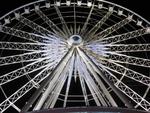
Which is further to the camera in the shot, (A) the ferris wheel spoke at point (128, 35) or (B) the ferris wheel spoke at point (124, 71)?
(A) the ferris wheel spoke at point (128, 35)

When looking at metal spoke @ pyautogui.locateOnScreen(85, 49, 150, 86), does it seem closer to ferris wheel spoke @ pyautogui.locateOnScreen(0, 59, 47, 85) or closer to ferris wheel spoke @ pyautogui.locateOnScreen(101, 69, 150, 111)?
ferris wheel spoke @ pyautogui.locateOnScreen(101, 69, 150, 111)

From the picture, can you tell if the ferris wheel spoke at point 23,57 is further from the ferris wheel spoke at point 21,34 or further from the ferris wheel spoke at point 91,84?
the ferris wheel spoke at point 91,84

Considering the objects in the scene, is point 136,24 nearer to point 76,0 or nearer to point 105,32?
point 105,32

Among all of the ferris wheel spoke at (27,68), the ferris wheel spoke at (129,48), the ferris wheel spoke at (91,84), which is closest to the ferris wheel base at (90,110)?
the ferris wheel spoke at (91,84)

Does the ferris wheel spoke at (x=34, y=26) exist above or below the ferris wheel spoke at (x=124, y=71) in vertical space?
above

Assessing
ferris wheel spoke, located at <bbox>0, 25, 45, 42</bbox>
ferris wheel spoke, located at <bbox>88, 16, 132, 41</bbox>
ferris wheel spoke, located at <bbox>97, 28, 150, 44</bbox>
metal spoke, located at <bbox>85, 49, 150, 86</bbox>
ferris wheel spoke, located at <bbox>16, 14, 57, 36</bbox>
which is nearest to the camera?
metal spoke, located at <bbox>85, 49, 150, 86</bbox>

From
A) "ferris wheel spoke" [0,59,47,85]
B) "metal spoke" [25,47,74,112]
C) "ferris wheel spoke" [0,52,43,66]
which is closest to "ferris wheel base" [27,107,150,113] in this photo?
"metal spoke" [25,47,74,112]

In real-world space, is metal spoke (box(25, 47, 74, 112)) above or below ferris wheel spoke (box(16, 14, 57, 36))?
below

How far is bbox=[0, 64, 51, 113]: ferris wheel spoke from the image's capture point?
25.1 meters

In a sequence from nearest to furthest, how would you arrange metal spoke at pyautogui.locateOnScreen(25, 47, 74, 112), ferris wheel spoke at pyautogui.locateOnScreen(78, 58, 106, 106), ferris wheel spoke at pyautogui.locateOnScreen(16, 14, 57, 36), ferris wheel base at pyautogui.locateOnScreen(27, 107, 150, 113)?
ferris wheel base at pyautogui.locateOnScreen(27, 107, 150, 113), metal spoke at pyautogui.locateOnScreen(25, 47, 74, 112), ferris wheel spoke at pyautogui.locateOnScreen(78, 58, 106, 106), ferris wheel spoke at pyautogui.locateOnScreen(16, 14, 57, 36)

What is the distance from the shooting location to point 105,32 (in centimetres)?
2745

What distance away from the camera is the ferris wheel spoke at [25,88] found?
2509 cm

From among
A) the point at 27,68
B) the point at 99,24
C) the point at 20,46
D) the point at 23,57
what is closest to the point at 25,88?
the point at 27,68

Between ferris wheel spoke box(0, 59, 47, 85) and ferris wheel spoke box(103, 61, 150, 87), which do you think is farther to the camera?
ferris wheel spoke box(103, 61, 150, 87)
